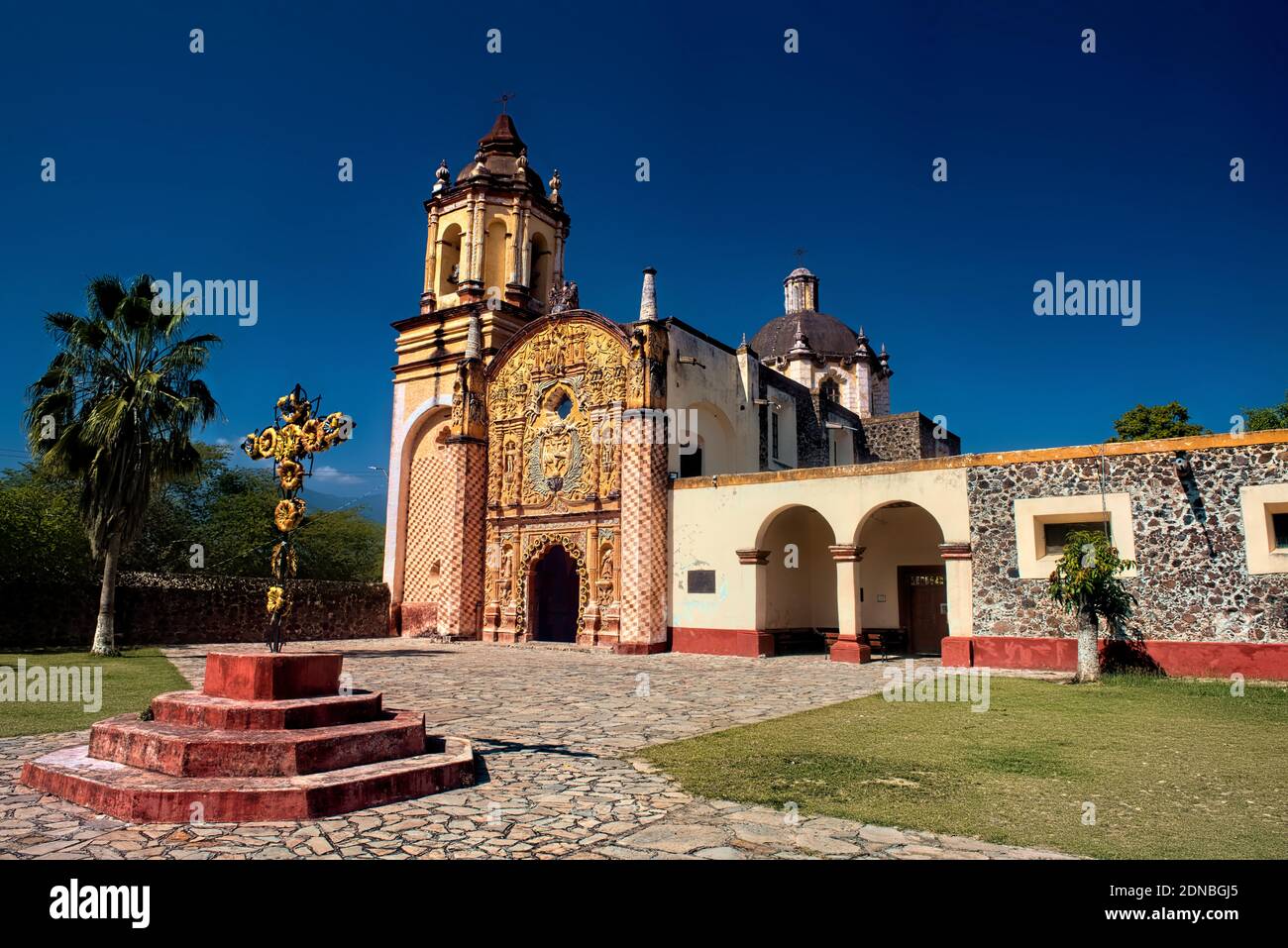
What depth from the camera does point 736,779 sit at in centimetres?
566

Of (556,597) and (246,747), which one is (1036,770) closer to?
(246,747)

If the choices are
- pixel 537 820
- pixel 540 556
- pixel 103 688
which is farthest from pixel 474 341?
pixel 537 820

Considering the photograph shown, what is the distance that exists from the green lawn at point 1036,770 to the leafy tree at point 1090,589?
2.46 m

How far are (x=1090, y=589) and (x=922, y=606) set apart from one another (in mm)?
6639

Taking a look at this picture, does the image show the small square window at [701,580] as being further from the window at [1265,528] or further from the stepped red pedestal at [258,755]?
the stepped red pedestal at [258,755]

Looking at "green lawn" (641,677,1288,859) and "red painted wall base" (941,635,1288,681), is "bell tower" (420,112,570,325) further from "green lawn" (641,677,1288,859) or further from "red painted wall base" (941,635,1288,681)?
"green lawn" (641,677,1288,859)

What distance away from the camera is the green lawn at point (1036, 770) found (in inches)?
174

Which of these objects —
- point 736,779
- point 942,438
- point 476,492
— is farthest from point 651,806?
point 942,438

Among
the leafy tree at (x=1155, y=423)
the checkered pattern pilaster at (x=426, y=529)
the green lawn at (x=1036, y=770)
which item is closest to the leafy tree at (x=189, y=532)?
the checkered pattern pilaster at (x=426, y=529)

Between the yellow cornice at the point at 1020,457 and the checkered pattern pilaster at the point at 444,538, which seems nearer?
the yellow cornice at the point at 1020,457

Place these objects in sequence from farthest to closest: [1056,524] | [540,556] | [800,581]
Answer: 1. [540,556]
2. [800,581]
3. [1056,524]

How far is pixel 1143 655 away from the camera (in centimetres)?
1291
